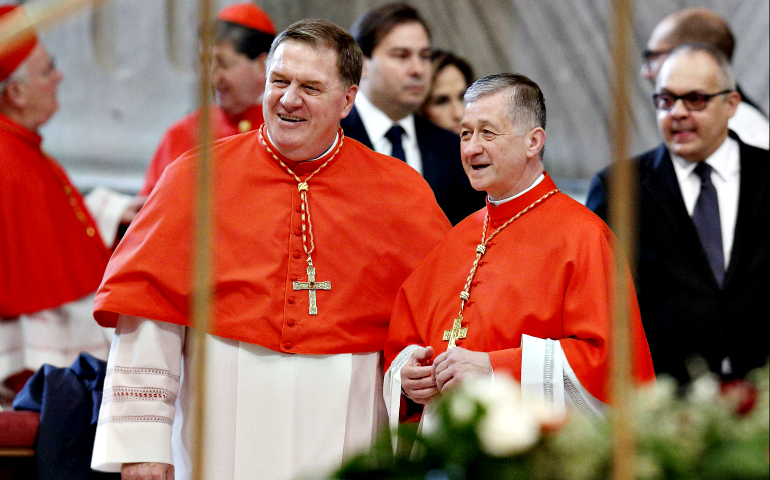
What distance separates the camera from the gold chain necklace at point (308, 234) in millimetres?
3496

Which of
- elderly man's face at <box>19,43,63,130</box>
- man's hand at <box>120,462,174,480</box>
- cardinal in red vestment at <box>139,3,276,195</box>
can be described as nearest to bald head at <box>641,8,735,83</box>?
cardinal in red vestment at <box>139,3,276,195</box>

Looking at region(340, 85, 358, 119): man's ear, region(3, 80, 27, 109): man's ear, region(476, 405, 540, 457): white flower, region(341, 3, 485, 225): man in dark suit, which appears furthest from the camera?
region(3, 80, 27, 109): man's ear

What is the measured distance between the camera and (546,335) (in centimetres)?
322

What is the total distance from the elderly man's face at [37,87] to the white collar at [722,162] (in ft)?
9.93

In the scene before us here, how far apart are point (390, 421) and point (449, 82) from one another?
8.21ft

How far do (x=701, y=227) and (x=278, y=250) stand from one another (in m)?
1.82

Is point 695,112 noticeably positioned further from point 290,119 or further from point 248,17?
point 248,17

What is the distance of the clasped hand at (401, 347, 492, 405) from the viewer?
3062mm

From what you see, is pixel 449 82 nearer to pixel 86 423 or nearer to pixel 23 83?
pixel 23 83

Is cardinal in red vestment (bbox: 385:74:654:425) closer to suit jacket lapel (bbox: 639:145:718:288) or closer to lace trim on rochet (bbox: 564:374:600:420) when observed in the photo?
lace trim on rochet (bbox: 564:374:600:420)

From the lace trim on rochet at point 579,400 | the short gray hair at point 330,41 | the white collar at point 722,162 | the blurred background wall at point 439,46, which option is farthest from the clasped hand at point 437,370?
the blurred background wall at point 439,46

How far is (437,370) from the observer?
3.11m

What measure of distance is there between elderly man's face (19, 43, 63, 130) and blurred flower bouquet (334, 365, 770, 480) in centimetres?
383

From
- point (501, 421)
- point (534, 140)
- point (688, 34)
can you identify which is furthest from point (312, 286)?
point (688, 34)
